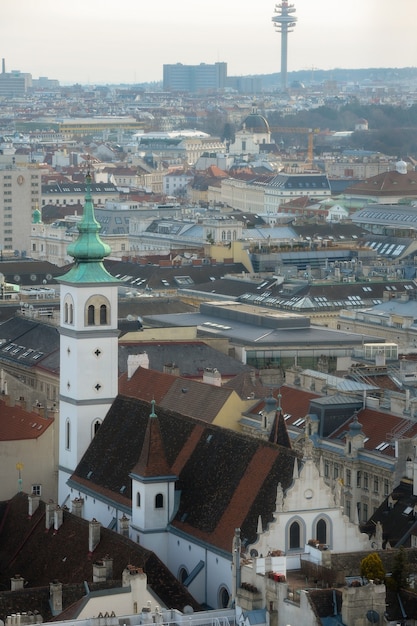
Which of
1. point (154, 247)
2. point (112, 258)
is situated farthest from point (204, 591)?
point (154, 247)

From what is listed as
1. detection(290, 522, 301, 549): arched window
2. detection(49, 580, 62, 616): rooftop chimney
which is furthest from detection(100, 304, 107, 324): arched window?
detection(49, 580, 62, 616): rooftop chimney

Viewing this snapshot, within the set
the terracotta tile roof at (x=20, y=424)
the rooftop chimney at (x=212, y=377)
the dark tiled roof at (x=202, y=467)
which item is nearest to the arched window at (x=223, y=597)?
the dark tiled roof at (x=202, y=467)

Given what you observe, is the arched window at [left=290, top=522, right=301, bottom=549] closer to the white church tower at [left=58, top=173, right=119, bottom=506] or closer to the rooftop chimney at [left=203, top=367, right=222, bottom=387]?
the white church tower at [left=58, top=173, right=119, bottom=506]

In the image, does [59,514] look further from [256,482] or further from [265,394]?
[265,394]

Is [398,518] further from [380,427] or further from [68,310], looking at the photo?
[68,310]

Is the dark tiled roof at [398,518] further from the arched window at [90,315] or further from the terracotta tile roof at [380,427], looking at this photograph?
the arched window at [90,315]

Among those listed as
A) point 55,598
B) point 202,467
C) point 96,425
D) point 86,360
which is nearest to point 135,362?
point 86,360
